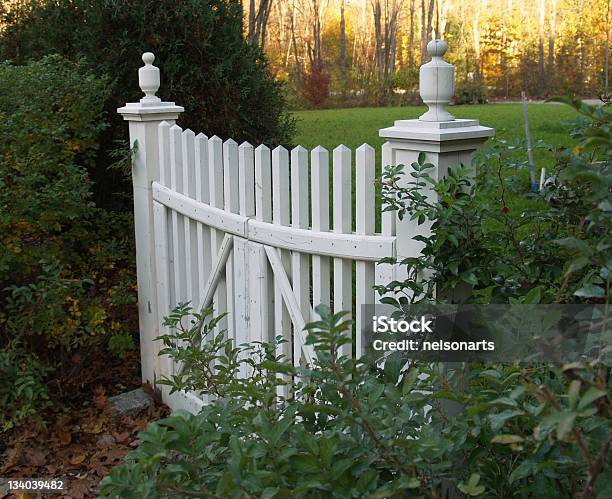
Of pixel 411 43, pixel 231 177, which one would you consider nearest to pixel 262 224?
pixel 231 177

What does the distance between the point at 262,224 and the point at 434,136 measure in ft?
3.50

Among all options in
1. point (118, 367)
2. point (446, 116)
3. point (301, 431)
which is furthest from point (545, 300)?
point (118, 367)

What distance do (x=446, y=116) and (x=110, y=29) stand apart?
3.33m

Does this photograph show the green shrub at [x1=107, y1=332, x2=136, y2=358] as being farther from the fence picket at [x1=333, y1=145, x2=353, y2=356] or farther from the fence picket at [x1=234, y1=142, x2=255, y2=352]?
the fence picket at [x1=333, y1=145, x2=353, y2=356]

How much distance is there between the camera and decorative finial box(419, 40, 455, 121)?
2.36m

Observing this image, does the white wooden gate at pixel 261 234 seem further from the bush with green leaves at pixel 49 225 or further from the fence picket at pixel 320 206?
the bush with green leaves at pixel 49 225

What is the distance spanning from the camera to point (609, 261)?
138 centimetres

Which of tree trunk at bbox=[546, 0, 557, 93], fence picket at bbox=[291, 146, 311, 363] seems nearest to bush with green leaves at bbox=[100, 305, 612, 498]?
fence picket at bbox=[291, 146, 311, 363]

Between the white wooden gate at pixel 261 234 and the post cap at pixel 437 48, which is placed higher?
the post cap at pixel 437 48

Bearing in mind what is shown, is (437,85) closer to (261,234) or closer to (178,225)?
(261,234)

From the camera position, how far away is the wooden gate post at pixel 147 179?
406 centimetres

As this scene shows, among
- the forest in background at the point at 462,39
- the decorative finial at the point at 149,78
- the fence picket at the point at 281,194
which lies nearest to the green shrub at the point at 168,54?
the decorative finial at the point at 149,78

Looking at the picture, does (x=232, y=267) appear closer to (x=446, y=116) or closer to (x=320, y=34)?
(x=446, y=116)

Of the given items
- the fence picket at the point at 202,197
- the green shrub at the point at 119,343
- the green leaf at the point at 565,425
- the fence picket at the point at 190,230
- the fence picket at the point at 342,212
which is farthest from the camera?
the green shrub at the point at 119,343
